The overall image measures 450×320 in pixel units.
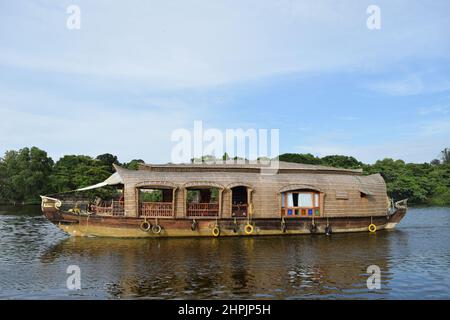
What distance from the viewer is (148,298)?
9.85 meters

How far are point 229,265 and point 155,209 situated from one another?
6.60 m

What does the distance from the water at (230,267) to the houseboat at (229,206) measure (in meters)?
0.77

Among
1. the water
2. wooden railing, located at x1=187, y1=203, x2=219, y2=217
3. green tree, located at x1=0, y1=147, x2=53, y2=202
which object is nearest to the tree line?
→ green tree, located at x1=0, y1=147, x2=53, y2=202

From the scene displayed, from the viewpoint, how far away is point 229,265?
13.2 meters

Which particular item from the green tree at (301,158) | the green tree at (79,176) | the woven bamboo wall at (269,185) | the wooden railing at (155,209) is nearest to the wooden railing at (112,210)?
the woven bamboo wall at (269,185)

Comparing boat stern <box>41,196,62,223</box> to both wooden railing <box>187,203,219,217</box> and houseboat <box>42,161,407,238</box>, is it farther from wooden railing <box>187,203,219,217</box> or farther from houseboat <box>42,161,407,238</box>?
wooden railing <box>187,203,219,217</box>

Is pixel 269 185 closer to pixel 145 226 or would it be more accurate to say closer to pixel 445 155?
pixel 145 226

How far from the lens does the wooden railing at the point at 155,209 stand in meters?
18.7

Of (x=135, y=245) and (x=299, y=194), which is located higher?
(x=299, y=194)

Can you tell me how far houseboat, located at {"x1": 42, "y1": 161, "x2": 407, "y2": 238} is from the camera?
18.7 m
